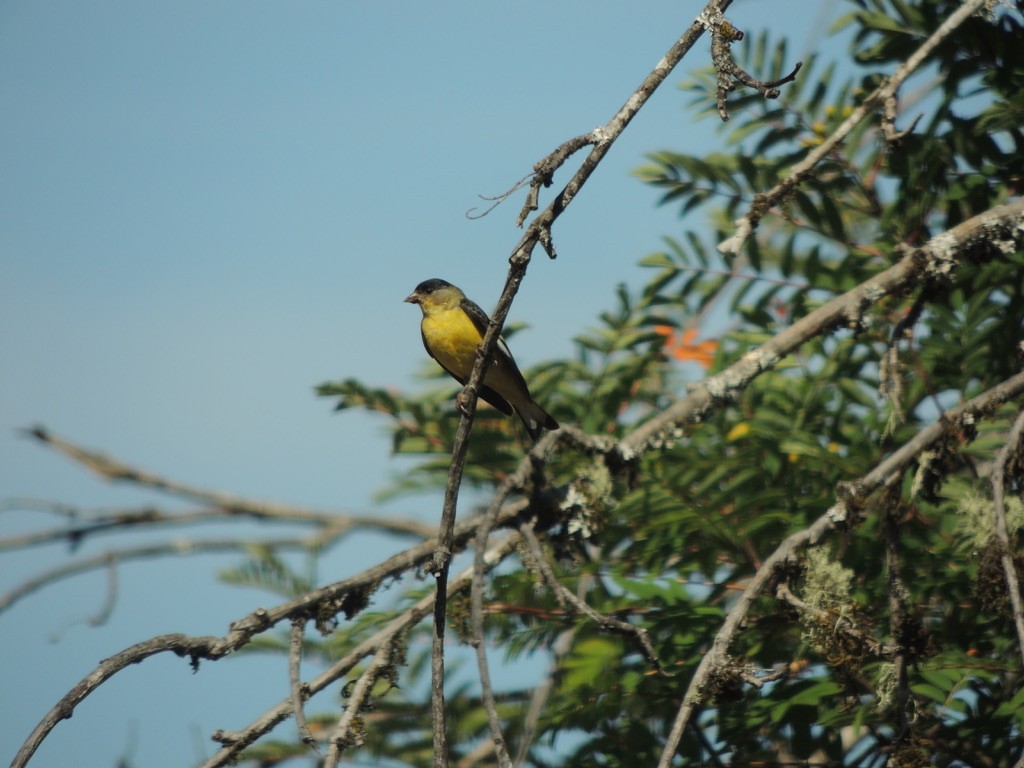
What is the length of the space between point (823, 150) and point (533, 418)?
2276 mm

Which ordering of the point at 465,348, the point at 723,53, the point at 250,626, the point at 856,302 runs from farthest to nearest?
the point at 465,348
the point at 856,302
the point at 250,626
the point at 723,53

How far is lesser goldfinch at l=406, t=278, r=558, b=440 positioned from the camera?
5.82 m

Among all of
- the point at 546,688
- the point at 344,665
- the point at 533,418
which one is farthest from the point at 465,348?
the point at 344,665

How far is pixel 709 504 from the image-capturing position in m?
4.63

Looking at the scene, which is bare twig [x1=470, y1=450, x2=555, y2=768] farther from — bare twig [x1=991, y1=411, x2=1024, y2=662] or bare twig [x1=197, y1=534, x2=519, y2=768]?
bare twig [x1=991, y1=411, x2=1024, y2=662]

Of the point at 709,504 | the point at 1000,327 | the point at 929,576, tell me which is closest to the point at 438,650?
the point at 709,504

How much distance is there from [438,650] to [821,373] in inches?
107

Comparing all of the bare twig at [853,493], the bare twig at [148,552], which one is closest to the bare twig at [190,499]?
the bare twig at [148,552]

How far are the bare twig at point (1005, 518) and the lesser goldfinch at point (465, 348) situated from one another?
227cm

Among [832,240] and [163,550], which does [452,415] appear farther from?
[832,240]

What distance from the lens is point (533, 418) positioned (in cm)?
582

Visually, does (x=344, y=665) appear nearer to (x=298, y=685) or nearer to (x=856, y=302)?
(x=298, y=685)

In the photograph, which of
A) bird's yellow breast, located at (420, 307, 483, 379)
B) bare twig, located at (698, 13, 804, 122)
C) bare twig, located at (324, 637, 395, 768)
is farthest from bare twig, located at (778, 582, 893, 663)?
bird's yellow breast, located at (420, 307, 483, 379)

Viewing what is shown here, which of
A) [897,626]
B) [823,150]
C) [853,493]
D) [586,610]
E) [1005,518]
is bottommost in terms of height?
[897,626]
